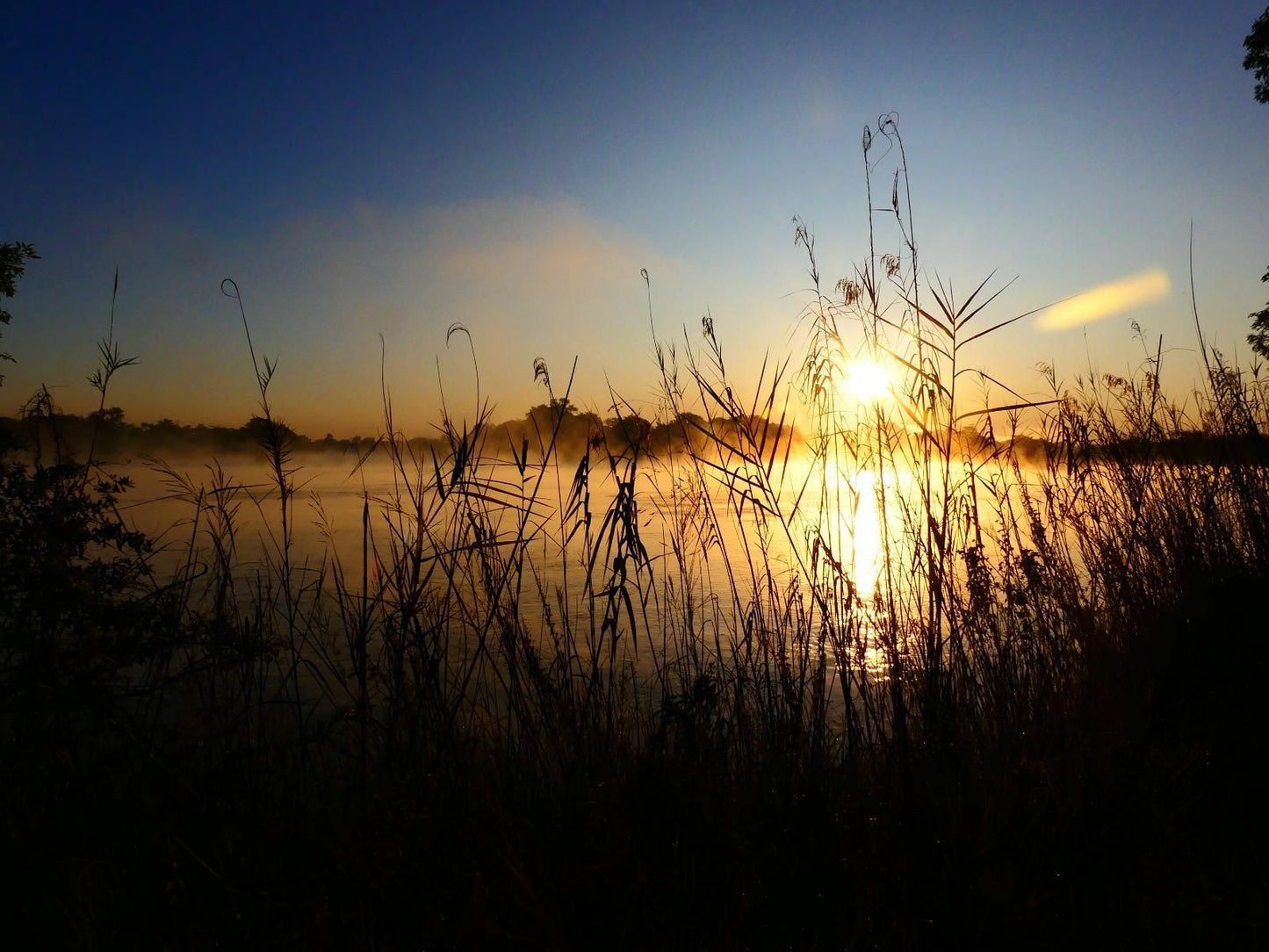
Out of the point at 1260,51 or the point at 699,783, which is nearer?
the point at 699,783

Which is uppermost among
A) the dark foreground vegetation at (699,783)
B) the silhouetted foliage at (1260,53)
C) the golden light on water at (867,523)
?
the silhouetted foliage at (1260,53)

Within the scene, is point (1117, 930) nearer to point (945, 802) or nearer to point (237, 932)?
point (945, 802)

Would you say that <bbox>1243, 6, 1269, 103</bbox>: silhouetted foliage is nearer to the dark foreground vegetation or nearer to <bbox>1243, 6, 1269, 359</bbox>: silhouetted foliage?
<bbox>1243, 6, 1269, 359</bbox>: silhouetted foliage

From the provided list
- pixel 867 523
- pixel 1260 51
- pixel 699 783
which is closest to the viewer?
pixel 699 783

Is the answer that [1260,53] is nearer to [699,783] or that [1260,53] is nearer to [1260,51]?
[1260,51]

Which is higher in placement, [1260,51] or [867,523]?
[1260,51]

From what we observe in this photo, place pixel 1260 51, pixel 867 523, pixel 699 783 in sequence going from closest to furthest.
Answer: pixel 699 783, pixel 867 523, pixel 1260 51

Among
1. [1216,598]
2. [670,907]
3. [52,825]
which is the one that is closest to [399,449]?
[52,825]

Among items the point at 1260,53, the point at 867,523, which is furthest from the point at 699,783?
the point at 1260,53

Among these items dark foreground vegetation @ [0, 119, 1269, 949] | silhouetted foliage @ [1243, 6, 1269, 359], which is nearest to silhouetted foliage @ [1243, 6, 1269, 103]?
silhouetted foliage @ [1243, 6, 1269, 359]

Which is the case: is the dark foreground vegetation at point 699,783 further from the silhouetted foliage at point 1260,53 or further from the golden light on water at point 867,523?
the silhouetted foliage at point 1260,53

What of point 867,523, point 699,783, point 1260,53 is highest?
point 1260,53

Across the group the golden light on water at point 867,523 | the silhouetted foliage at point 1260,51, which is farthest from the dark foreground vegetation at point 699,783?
the silhouetted foliage at point 1260,51

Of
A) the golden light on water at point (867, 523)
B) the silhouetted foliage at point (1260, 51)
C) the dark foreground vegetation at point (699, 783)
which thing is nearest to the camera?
the dark foreground vegetation at point (699, 783)
